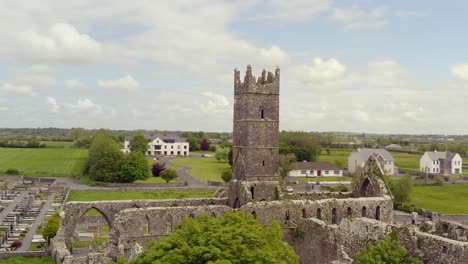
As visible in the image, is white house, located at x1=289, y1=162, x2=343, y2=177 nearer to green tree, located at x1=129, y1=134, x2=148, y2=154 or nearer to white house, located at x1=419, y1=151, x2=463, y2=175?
white house, located at x1=419, y1=151, x2=463, y2=175

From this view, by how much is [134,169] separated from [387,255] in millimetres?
69687

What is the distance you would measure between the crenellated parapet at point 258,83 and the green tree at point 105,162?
5595 centimetres

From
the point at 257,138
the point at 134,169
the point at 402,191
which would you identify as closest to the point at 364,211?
the point at 257,138

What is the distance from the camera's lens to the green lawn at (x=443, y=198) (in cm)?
6331

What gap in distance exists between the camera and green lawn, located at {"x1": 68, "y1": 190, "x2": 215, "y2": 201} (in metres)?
71.1

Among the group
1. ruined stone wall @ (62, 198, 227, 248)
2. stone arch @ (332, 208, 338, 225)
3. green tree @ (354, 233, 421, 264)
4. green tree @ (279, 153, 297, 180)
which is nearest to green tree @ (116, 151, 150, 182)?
green tree @ (279, 153, 297, 180)

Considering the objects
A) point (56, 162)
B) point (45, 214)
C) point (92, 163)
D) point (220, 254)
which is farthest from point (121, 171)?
point (220, 254)

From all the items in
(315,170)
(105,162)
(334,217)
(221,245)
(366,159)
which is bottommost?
(315,170)

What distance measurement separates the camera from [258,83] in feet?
122

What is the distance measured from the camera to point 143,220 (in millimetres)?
31969

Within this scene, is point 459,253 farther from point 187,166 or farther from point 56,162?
point 56,162

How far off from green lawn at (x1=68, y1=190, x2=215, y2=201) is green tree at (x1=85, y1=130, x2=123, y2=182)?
34.7 feet

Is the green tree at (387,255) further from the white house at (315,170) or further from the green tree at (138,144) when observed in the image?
the green tree at (138,144)

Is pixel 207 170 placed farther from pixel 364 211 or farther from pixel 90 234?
pixel 364 211
